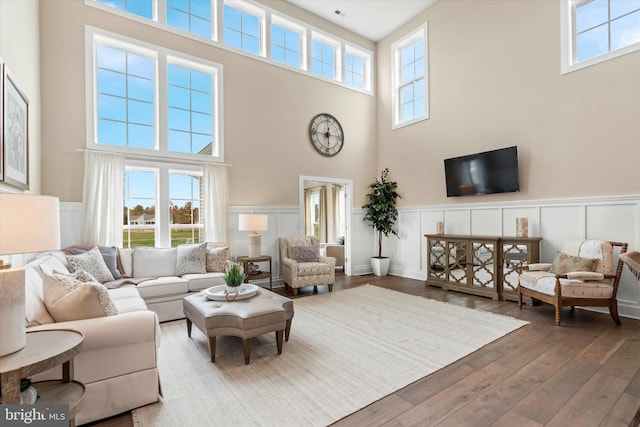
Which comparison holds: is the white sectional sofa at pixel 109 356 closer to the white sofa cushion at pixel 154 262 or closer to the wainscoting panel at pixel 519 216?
the white sofa cushion at pixel 154 262

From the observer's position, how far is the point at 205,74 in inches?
210

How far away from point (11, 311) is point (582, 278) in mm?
4927

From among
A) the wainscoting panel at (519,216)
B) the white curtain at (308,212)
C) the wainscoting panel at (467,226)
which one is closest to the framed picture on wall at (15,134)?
the wainscoting panel at (467,226)

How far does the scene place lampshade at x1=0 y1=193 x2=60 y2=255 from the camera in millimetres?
1395

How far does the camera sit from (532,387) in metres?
2.26

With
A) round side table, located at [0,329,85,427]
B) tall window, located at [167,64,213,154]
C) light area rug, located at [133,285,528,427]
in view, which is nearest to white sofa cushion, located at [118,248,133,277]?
light area rug, located at [133,285,528,427]

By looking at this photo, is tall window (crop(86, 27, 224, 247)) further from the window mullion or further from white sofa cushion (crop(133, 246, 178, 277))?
white sofa cushion (crop(133, 246, 178, 277))

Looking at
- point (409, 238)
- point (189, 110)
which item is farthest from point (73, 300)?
point (409, 238)

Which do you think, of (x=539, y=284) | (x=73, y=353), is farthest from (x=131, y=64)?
(x=539, y=284)

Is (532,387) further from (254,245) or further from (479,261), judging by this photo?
(254,245)

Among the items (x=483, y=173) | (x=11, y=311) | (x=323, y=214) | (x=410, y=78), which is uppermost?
(x=410, y=78)

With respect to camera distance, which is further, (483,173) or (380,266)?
(380,266)

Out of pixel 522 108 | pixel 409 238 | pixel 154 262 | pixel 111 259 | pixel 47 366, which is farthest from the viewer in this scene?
pixel 409 238

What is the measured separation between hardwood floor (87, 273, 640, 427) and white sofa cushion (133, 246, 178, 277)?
2.43 meters
